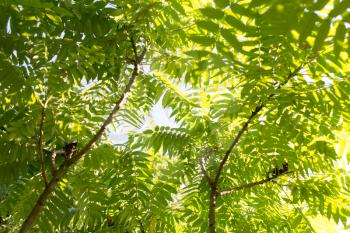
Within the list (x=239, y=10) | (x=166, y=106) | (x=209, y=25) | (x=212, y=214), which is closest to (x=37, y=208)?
(x=212, y=214)

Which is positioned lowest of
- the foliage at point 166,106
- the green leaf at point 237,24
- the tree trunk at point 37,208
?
the tree trunk at point 37,208

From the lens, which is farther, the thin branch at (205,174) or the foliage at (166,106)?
the thin branch at (205,174)

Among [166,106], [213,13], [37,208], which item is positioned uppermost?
[166,106]

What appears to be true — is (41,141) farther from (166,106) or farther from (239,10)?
(239,10)

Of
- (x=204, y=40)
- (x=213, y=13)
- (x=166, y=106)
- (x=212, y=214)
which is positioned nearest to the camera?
(x=213, y=13)

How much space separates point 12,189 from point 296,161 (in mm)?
2397

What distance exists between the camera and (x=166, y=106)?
3299mm

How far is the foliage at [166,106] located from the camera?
2.33 m

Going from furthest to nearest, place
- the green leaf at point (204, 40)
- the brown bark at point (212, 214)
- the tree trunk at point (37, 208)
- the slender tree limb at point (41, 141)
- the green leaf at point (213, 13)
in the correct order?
the brown bark at point (212, 214) → the slender tree limb at point (41, 141) → the tree trunk at point (37, 208) → the green leaf at point (204, 40) → the green leaf at point (213, 13)

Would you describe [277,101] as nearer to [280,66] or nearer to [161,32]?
Answer: [280,66]

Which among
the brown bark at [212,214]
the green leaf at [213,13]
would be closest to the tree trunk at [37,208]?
the brown bark at [212,214]

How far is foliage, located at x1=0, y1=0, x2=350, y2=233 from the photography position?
91.9 inches

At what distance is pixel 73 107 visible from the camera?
2863mm

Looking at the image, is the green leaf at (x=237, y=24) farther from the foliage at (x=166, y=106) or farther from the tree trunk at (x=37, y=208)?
the tree trunk at (x=37, y=208)
